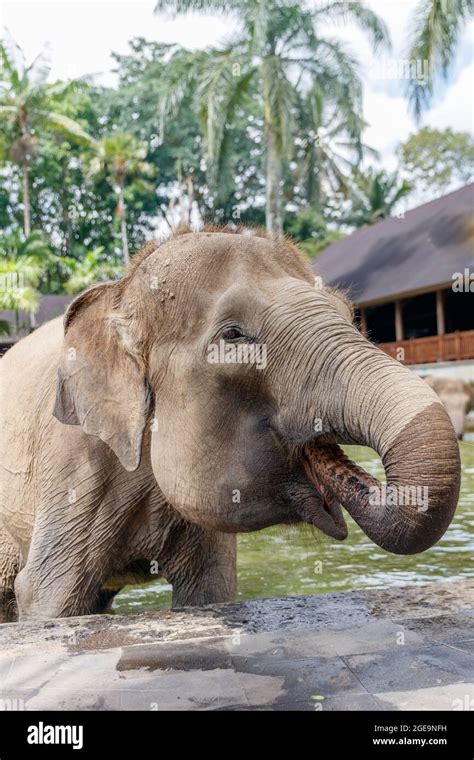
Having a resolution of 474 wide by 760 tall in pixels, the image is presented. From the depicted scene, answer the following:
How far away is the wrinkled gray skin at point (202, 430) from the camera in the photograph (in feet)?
9.01

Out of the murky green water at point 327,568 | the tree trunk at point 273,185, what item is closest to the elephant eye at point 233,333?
the murky green water at point 327,568

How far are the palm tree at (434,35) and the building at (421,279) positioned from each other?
473 cm

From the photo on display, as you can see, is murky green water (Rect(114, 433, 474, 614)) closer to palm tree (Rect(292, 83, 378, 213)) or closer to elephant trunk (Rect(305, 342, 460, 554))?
elephant trunk (Rect(305, 342, 460, 554))

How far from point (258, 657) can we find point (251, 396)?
103 centimetres

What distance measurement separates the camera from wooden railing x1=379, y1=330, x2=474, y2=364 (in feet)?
80.0

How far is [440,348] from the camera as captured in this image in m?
25.4

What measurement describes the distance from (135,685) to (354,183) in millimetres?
46899

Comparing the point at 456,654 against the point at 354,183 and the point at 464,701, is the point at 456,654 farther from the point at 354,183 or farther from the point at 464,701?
the point at 354,183

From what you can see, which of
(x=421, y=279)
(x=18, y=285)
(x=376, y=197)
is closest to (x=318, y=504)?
(x=421, y=279)

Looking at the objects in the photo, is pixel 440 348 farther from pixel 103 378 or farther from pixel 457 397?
pixel 103 378

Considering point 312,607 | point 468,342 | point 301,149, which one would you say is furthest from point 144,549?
point 301,149

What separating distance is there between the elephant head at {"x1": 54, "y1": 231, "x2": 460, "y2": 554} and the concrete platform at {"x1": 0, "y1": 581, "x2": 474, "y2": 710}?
1.74 feet

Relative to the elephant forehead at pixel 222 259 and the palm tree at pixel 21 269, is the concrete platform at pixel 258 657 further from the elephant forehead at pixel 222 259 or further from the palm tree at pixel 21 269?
the palm tree at pixel 21 269

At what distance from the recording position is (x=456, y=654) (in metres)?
3.35
